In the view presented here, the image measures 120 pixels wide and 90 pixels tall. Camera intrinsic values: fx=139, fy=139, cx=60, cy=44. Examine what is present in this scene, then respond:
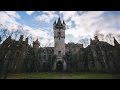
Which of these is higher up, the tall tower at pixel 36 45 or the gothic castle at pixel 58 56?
the tall tower at pixel 36 45

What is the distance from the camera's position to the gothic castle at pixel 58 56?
8148 millimetres

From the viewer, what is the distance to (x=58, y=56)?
12.5 m

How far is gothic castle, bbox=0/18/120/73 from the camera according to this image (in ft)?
26.7

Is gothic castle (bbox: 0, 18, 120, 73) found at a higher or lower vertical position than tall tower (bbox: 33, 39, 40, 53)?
lower

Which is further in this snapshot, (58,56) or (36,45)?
(58,56)

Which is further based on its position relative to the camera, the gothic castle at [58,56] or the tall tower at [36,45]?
the tall tower at [36,45]

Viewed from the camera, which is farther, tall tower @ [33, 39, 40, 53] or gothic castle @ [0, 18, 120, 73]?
tall tower @ [33, 39, 40, 53]

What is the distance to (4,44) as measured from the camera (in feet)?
27.3

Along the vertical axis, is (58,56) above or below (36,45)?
below
